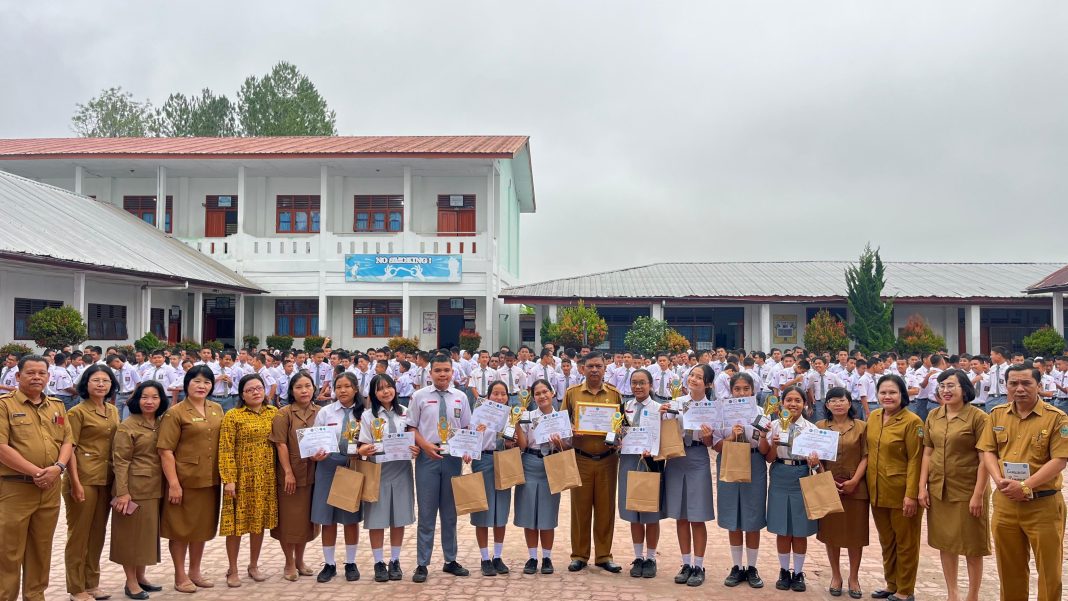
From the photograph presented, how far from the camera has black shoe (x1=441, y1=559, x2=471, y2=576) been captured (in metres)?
5.90

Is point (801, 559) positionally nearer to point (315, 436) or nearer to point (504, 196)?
point (315, 436)

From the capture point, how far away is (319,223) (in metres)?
23.9

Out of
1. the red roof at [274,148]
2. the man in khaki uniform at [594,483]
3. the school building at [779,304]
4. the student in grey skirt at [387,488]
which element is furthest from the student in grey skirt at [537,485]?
the school building at [779,304]

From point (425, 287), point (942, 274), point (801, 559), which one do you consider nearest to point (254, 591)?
point (801, 559)

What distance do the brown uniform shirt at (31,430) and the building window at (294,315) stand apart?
19492 millimetres

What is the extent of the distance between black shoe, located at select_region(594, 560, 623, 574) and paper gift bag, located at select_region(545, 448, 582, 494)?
2.67ft

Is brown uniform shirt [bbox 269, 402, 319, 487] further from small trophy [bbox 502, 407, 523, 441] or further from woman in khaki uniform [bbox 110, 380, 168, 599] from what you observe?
small trophy [bbox 502, 407, 523, 441]

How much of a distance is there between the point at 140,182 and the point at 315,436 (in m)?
23.1

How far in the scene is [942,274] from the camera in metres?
28.7

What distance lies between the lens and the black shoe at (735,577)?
5676 mm

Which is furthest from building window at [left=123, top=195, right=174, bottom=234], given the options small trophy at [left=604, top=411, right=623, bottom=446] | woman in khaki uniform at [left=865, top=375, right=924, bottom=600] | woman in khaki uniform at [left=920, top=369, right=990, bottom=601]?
woman in khaki uniform at [left=920, top=369, right=990, bottom=601]

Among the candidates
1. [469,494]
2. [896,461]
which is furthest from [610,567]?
[896,461]

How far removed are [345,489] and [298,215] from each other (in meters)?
20.2

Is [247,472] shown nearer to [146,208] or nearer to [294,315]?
[294,315]
